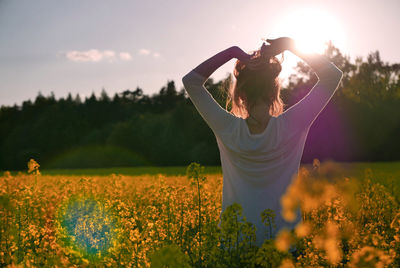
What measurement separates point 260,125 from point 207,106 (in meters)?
0.43

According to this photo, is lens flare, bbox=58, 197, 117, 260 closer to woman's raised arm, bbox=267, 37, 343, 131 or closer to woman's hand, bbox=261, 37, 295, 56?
woman's raised arm, bbox=267, 37, 343, 131

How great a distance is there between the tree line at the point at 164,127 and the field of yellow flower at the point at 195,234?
19.6 metres

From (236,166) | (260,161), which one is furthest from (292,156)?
(236,166)

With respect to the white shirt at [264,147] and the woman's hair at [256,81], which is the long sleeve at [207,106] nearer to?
the white shirt at [264,147]

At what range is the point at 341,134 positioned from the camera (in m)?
35.2

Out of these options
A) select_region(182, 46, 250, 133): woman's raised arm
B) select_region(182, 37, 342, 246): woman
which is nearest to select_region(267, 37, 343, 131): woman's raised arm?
select_region(182, 37, 342, 246): woman

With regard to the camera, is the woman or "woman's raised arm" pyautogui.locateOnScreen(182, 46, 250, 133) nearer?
the woman

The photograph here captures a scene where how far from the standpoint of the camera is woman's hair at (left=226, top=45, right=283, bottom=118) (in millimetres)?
2650

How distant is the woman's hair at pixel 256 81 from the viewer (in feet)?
8.70

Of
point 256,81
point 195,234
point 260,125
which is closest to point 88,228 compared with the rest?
point 195,234

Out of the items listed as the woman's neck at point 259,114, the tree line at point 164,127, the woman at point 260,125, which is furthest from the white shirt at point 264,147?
the tree line at point 164,127

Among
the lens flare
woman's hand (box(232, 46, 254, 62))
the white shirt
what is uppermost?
woman's hand (box(232, 46, 254, 62))

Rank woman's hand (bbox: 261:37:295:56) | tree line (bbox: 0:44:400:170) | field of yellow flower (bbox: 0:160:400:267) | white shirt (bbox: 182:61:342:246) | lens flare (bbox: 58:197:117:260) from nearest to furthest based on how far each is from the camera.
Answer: field of yellow flower (bbox: 0:160:400:267) < white shirt (bbox: 182:61:342:246) < woman's hand (bbox: 261:37:295:56) < lens flare (bbox: 58:197:117:260) < tree line (bbox: 0:44:400:170)

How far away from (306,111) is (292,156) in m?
Answer: 0.35
